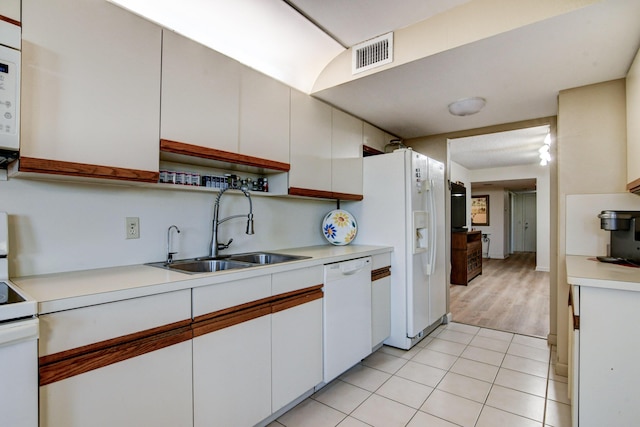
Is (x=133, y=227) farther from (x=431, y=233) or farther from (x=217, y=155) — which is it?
(x=431, y=233)

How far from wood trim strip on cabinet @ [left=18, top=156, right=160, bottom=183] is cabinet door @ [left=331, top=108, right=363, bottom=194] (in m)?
1.51

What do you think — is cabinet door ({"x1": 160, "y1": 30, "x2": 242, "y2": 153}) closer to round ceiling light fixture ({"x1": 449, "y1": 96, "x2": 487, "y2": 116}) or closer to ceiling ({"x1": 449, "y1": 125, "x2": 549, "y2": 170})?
round ceiling light fixture ({"x1": 449, "y1": 96, "x2": 487, "y2": 116})

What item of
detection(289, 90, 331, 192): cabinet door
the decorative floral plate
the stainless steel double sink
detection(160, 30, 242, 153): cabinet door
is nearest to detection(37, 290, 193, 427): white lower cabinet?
the stainless steel double sink

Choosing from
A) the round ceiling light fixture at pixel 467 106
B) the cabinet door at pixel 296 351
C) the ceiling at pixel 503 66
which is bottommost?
the cabinet door at pixel 296 351

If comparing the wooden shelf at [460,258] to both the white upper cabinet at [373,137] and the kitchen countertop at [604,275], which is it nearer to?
the white upper cabinet at [373,137]

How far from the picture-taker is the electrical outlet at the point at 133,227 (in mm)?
1661

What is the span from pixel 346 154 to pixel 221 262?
4.89ft

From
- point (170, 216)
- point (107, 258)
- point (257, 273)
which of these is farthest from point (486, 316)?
point (107, 258)

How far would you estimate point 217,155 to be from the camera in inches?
69.9

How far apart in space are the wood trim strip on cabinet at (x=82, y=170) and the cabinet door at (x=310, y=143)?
101cm

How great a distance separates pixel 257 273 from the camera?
158 centimetres

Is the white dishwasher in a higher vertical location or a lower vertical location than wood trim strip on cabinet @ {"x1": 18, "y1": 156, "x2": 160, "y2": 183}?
lower

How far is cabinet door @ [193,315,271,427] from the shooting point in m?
1.36

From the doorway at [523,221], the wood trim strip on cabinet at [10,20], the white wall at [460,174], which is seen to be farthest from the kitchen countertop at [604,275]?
the doorway at [523,221]
